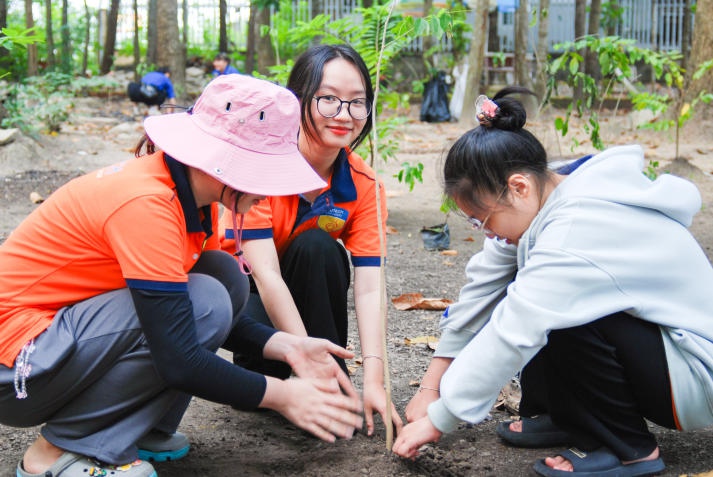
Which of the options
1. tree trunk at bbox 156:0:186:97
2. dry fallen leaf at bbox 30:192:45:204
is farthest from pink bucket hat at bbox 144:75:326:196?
tree trunk at bbox 156:0:186:97

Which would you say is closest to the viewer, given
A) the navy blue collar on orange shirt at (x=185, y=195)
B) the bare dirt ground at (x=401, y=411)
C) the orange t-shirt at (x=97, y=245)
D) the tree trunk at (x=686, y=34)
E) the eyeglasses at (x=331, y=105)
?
the orange t-shirt at (x=97, y=245)

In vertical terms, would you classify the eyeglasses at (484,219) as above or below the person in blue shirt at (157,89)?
below

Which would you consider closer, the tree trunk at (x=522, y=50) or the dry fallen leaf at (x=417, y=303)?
the dry fallen leaf at (x=417, y=303)

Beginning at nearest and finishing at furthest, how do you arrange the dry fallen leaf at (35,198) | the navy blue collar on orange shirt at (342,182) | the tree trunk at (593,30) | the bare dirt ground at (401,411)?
the bare dirt ground at (401,411), the navy blue collar on orange shirt at (342,182), the dry fallen leaf at (35,198), the tree trunk at (593,30)

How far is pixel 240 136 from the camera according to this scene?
Answer: 169 cm

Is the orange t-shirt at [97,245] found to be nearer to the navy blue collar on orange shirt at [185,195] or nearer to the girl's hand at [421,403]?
the navy blue collar on orange shirt at [185,195]

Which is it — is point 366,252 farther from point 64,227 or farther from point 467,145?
point 64,227

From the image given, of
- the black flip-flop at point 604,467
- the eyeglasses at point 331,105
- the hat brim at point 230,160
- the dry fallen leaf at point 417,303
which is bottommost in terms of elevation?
the dry fallen leaf at point 417,303

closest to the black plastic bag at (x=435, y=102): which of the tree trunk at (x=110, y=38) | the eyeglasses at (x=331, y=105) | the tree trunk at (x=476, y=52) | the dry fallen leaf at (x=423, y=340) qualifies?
the tree trunk at (x=476, y=52)

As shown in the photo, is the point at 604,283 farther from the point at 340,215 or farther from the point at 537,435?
the point at 340,215

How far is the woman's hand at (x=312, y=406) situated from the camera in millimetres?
1776

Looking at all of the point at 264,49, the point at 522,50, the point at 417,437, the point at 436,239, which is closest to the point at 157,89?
the point at 264,49

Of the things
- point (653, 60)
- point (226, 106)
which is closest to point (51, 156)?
point (653, 60)

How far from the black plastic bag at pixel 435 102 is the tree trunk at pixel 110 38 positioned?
7.14m
